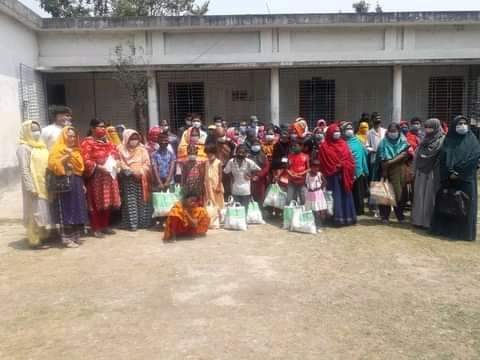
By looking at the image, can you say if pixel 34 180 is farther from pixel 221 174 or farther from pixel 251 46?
pixel 251 46

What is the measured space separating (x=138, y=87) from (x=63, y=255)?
728 centimetres

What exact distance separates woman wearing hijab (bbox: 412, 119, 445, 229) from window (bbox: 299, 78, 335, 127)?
25.3ft

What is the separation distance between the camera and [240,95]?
14.0 meters

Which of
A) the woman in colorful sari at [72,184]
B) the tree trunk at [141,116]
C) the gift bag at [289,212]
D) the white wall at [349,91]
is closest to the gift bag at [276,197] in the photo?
the gift bag at [289,212]

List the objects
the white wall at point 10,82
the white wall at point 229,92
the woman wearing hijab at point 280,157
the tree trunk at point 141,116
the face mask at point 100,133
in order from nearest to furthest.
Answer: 1. the face mask at point 100,133
2. the woman wearing hijab at point 280,157
3. the white wall at point 10,82
4. the tree trunk at point 141,116
5. the white wall at point 229,92

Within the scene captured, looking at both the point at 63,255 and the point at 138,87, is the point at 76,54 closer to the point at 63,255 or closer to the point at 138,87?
the point at 138,87

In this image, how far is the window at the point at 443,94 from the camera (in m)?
14.0

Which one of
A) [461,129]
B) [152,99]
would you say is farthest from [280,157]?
[152,99]

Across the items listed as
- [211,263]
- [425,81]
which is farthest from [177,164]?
[425,81]

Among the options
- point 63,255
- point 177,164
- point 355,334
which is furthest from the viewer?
point 177,164

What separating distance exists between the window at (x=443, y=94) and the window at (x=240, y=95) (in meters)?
5.34

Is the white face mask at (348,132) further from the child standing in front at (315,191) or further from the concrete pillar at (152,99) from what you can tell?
the concrete pillar at (152,99)

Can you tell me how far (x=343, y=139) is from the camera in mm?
6672

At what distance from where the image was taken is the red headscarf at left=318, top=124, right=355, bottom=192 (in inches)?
253
